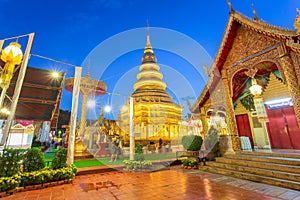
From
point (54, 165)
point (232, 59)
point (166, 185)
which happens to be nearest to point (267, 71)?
point (232, 59)

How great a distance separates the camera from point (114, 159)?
10047 millimetres

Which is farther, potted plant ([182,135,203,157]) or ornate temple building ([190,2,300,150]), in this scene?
potted plant ([182,135,203,157])

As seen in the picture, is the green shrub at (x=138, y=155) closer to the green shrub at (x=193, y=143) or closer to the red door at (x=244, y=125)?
the green shrub at (x=193, y=143)

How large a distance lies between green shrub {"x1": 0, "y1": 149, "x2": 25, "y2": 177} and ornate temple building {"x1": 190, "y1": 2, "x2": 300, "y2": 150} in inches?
319

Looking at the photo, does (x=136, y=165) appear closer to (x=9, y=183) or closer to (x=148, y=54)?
(x=9, y=183)

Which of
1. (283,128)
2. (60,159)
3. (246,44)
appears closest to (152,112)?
(283,128)

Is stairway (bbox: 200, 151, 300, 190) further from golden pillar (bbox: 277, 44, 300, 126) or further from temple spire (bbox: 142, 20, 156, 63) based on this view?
temple spire (bbox: 142, 20, 156, 63)

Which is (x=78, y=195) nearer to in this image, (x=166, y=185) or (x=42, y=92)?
(x=166, y=185)

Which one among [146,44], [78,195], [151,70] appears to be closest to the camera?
[78,195]

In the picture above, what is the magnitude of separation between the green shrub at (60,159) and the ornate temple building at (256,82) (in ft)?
22.7

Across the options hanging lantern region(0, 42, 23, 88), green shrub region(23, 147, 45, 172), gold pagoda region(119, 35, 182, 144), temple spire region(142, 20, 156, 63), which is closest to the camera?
hanging lantern region(0, 42, 23, 88)

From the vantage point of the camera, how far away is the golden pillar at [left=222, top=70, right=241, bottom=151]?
293 inches

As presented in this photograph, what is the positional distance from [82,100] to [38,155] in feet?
44.9

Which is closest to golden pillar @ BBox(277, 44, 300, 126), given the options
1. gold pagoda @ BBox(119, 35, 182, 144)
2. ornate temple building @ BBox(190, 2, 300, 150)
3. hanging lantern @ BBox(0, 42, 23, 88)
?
ornate temple building @ BBox(190, 2, 300, 150)
